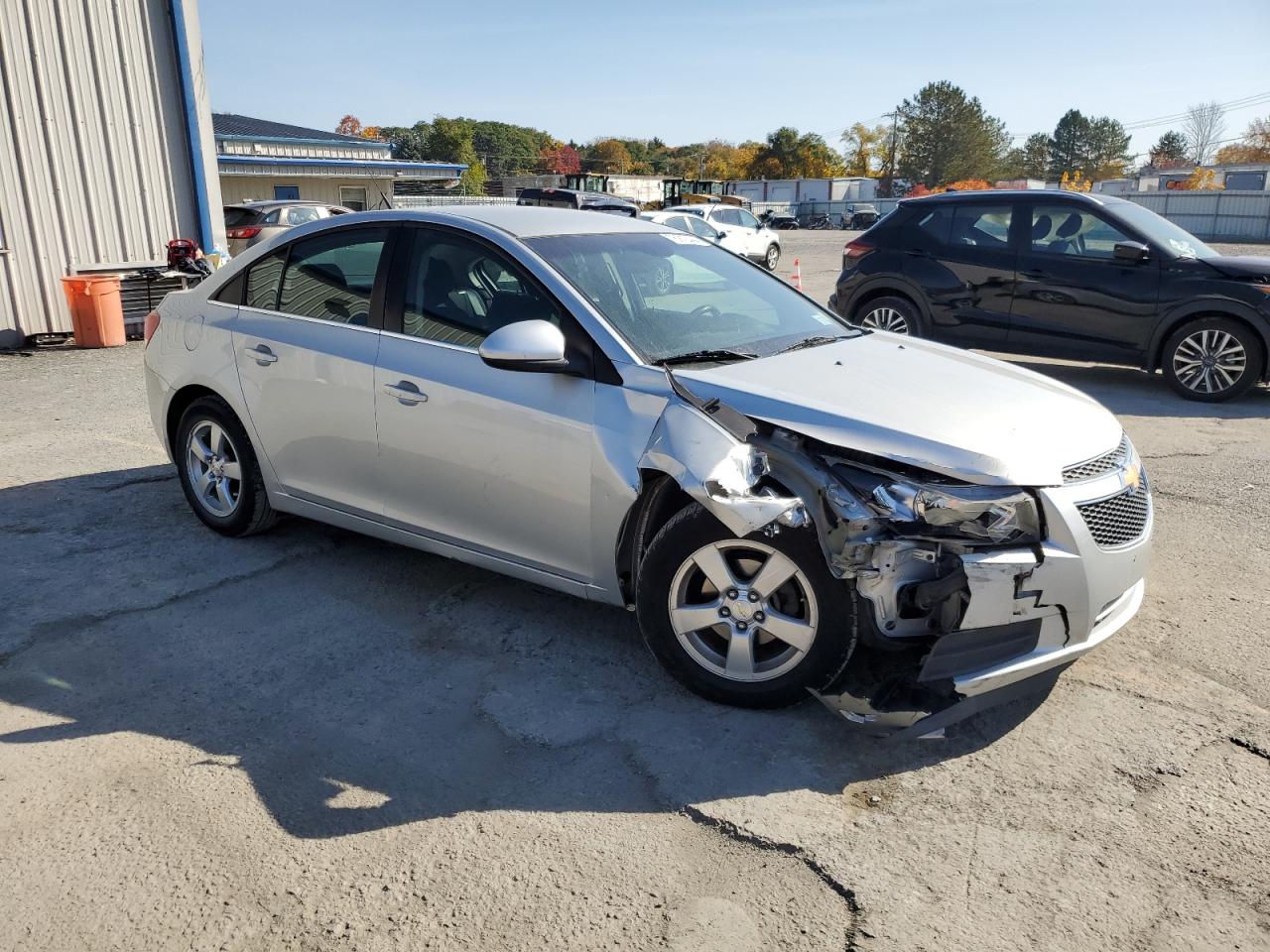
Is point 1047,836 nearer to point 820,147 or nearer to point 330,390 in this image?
point 330,390

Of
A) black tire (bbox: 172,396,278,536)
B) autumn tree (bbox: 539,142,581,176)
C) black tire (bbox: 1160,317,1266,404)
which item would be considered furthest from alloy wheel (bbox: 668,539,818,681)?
autumn tree (bbox: 539,142,581,176)

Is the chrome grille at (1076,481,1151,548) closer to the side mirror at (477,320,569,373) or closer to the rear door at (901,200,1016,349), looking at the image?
the side mirror at (477,320,569,373)

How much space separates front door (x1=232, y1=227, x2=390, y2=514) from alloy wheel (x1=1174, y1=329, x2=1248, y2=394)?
741 centimetres

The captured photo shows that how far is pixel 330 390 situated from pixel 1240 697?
3905 millimetres

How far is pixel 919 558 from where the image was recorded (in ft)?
10.6

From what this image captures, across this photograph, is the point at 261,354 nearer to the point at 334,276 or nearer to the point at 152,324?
the point at 334,276

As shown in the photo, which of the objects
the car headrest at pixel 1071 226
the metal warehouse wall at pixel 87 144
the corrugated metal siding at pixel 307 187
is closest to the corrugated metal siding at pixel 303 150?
the corrugated metal siding at pixel 307 187

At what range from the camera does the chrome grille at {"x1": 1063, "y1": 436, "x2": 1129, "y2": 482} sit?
11.0 feet

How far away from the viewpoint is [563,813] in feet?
9.84

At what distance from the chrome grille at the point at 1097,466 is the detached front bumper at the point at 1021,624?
0.12ft

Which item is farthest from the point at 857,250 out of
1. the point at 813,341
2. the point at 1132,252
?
the point at 813,341

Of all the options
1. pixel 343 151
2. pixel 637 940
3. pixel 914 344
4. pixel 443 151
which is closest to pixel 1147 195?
pixel 343 151

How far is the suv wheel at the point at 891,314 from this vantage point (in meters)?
9.91

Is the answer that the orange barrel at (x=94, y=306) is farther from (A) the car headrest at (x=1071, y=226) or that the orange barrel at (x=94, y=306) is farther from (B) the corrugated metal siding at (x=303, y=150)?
(B) the corrugated metal siding at (x=303, y=150)
